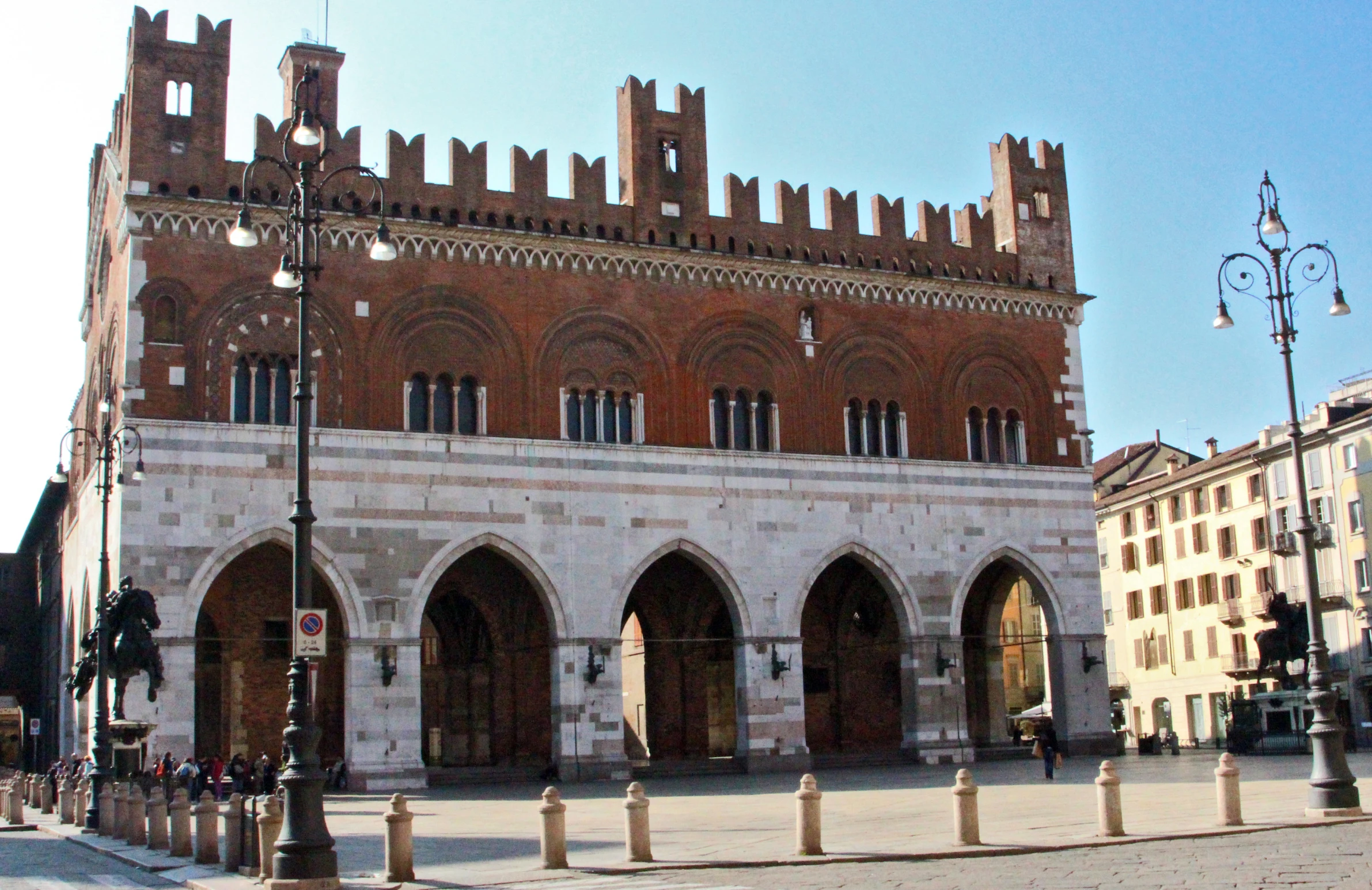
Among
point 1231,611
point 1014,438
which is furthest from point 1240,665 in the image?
point 1014,438

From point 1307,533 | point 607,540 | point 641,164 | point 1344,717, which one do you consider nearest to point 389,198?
point 641,164

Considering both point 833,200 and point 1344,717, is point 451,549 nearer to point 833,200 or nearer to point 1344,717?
point 833,200

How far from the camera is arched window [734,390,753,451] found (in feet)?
101

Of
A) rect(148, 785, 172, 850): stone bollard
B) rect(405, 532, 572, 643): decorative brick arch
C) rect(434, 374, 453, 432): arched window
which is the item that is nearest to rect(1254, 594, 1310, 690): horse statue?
rect(405, 532, 572, 643): decorative brick arch

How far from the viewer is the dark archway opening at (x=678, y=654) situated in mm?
33594

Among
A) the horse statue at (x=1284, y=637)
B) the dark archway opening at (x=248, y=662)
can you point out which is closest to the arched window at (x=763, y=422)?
the dark archway opening at (x=248, y=662)

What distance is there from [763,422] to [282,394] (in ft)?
31.9

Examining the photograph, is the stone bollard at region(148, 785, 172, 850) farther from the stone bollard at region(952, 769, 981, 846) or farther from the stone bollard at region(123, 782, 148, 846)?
the stone bollard at region(952, 769, 981, 846)

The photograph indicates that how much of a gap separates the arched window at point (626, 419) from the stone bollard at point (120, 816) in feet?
42.1

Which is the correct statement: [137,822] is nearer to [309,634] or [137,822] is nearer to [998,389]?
[309,634]

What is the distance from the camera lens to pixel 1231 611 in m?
46.0

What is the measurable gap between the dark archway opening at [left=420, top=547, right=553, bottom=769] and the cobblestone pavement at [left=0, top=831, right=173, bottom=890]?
12.1 m

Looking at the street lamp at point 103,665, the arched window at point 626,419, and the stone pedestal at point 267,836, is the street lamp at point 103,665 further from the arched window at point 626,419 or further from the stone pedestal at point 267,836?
the arched window at point 626,419

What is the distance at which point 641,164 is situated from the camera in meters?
30.8
